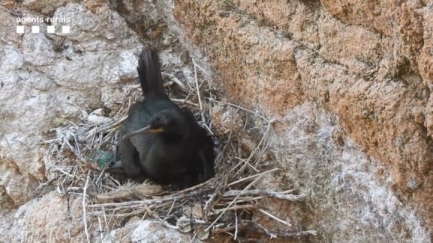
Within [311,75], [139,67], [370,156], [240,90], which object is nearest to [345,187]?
[370,156]

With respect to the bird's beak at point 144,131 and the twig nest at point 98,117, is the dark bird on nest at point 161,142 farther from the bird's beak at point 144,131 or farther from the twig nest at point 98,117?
the twig nest at point 98,117

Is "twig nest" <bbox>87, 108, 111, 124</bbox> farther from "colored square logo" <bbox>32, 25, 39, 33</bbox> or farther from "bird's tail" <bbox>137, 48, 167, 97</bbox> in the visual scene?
"colored square logo" <bbox>32, 25, 39, 33</bbox>

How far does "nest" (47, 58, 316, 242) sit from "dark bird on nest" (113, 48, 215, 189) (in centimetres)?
6

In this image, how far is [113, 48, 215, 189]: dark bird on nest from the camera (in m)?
3.55

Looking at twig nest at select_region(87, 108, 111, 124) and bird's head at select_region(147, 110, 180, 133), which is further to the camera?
twig nest at select_region(87, 108, 111, 124)

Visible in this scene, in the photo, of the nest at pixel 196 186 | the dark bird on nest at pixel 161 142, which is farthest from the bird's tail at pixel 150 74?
the nest at pixel 196 186

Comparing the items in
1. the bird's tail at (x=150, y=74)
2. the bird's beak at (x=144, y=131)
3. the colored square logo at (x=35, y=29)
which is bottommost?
the bird's beak at (x=144, y=131)

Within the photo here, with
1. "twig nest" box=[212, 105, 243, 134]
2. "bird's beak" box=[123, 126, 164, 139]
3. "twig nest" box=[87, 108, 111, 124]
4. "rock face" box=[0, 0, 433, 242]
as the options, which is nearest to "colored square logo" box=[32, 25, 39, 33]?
"rock face" box=[0, 0, 433, 242]

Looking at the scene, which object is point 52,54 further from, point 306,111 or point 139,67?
point 306,111

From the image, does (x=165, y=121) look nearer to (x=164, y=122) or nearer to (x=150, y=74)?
(x=164, y=122)

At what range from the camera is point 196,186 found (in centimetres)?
342

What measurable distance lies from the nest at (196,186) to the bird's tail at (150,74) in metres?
0.17

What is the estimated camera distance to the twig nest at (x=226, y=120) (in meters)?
3.48

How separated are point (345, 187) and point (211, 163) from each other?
0.79 meters
